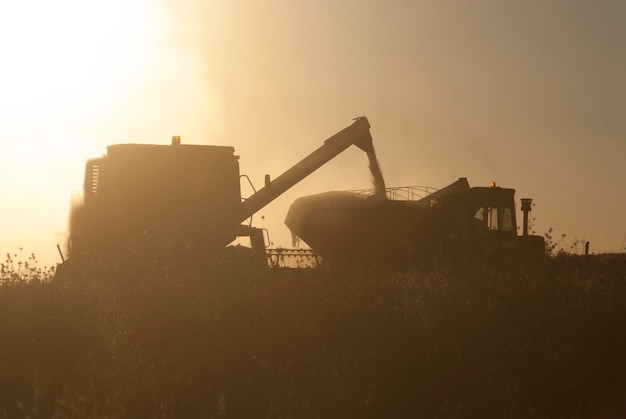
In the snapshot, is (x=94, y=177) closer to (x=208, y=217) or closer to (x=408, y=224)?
(x=208, y=217)

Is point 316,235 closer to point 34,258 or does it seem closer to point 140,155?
point 140,155

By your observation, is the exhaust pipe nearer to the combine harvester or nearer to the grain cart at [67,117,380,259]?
the combine harvester

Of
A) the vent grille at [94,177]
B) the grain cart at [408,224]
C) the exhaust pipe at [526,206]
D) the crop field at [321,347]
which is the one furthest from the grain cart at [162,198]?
the exhaust pipe at [526,206]

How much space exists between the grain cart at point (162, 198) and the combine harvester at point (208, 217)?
2 cm

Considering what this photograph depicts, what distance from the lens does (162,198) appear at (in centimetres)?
2061

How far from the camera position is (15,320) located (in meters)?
12.3

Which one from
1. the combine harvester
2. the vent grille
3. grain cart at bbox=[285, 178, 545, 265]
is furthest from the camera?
grain cart at bbox=[285, 178, 545, 265]

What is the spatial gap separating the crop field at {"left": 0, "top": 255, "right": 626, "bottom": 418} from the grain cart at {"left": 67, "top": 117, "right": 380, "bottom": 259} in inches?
260

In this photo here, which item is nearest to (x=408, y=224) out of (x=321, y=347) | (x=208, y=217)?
(x=208, y=217)

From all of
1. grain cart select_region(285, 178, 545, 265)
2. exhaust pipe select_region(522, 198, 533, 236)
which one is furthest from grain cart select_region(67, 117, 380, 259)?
exhaust pipe select_region(522, 198, 533, 236)

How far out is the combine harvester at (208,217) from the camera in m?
20.6

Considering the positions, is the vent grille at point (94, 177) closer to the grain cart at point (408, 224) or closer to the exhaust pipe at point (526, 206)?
the grain cart at point (408, 224)

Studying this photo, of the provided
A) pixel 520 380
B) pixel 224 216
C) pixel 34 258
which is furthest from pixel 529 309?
pixel 224 216

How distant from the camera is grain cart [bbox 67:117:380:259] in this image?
20641 mm
